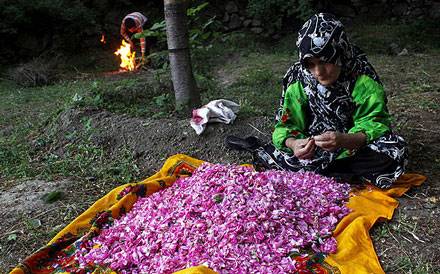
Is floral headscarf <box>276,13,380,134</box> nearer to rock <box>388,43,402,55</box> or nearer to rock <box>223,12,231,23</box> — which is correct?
rock <box>388,43,402,55</box>

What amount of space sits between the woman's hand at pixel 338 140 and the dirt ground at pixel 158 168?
407 millimetres

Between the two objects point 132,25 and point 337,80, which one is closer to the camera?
point 337,80

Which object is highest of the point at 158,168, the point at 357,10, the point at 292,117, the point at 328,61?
the point at 328,61

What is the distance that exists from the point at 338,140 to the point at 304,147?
21cm

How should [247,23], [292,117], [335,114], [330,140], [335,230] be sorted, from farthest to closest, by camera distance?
[247,23]
[292,117]
[335,114]
[330,140]
[335,230]

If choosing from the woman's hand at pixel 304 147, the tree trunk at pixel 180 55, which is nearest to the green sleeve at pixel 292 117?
the woman's hand at pixel 304 147

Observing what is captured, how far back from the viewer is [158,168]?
3.13 m

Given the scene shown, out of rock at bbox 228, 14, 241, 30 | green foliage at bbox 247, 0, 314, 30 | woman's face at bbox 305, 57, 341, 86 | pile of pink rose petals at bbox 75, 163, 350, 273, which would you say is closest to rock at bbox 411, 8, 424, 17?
green foliage at bbox 247, 0, 314, 30

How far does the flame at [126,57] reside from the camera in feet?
23.1

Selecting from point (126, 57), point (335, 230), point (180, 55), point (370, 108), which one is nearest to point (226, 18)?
point (126, 57)

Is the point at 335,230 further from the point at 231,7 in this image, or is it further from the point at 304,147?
the point at 231,7

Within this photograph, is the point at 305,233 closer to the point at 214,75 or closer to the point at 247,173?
the point at 247,173

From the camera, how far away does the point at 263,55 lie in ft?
22.2

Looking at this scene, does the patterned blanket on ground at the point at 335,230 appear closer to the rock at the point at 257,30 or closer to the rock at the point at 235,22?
the rock at the point at 257,30
